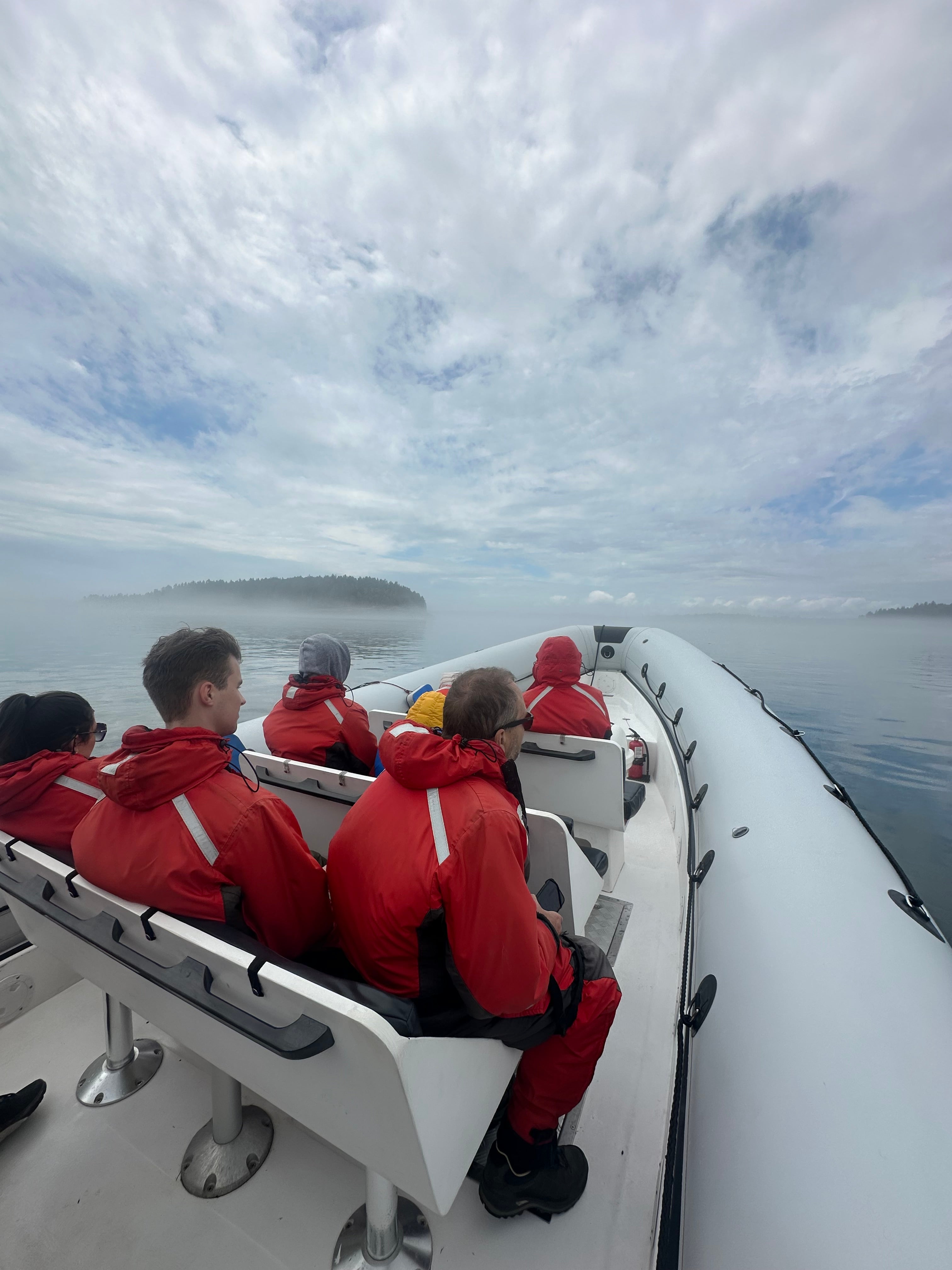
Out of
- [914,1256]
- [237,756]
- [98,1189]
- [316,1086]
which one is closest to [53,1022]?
[98,1189]

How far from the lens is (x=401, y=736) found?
1.05m

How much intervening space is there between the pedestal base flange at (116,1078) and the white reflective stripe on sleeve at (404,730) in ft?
4.63

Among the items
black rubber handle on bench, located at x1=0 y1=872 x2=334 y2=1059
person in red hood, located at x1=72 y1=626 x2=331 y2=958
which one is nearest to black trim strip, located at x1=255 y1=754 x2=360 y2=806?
person in red hood, located at x1=72 y1=626 x2=331 y2=958

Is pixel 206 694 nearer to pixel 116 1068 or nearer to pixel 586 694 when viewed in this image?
pixel 116 1068

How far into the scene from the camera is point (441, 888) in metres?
0.92

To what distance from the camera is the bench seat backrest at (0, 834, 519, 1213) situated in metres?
0.69

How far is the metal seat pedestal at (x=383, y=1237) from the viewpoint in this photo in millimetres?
1059

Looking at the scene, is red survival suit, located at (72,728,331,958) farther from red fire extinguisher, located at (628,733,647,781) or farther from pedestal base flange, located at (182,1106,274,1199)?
red fire extinguisher, located at (628,733,647,781)

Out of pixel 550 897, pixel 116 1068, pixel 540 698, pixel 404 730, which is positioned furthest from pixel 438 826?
pixel 540 698

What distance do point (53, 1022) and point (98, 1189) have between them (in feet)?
2.26

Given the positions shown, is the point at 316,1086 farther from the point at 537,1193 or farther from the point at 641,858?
the point at 641,858

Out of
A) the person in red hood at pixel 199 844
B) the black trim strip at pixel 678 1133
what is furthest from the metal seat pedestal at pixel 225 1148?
the black trim strip at pixel 678 1133

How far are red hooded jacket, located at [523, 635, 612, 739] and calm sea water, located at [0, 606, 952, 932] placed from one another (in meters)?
2.21

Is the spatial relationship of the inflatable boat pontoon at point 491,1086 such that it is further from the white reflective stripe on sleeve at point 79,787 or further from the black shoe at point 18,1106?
the white reflective stripe on sleeve at point 79,787
